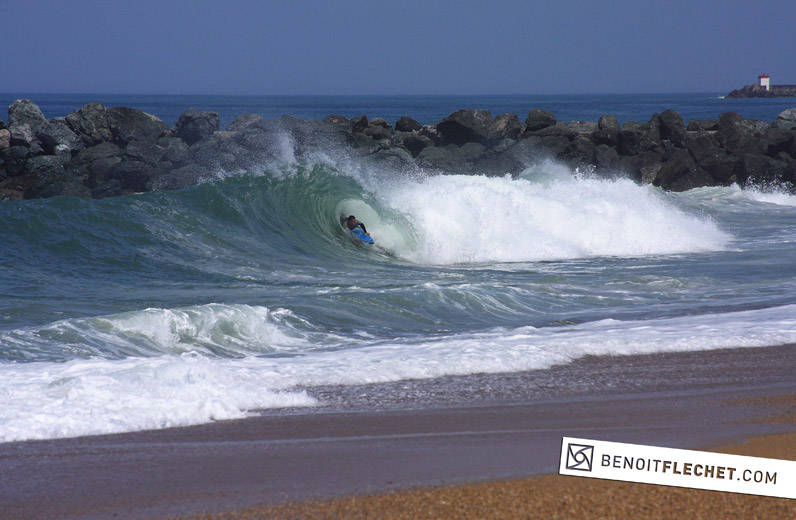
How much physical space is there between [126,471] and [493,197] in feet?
39.8

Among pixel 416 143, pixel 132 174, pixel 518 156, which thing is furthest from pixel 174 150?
pixel 518 156

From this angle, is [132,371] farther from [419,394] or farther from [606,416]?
[606,416]

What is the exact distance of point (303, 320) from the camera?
732cm

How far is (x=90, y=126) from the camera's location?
22.9 metres

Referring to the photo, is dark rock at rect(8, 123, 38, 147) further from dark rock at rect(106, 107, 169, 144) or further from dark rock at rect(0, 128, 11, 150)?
dark rock at rect(106, 107, 169, 144)

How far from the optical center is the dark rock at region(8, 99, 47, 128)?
2172 centimetres

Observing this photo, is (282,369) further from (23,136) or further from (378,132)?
(378,132)

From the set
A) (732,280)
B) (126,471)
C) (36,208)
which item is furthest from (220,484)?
(36,208)

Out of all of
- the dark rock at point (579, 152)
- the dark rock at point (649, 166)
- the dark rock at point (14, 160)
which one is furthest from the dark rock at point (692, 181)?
the dark rock at point (14, 160)

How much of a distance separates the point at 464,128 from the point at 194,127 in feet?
28.2

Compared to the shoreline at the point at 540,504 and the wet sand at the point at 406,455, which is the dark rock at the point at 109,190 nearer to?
the wet sand at the point at 406,455

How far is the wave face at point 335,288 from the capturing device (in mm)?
5074

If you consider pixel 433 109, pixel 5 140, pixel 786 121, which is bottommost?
pixel 5 140

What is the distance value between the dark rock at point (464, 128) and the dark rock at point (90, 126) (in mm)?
10532
